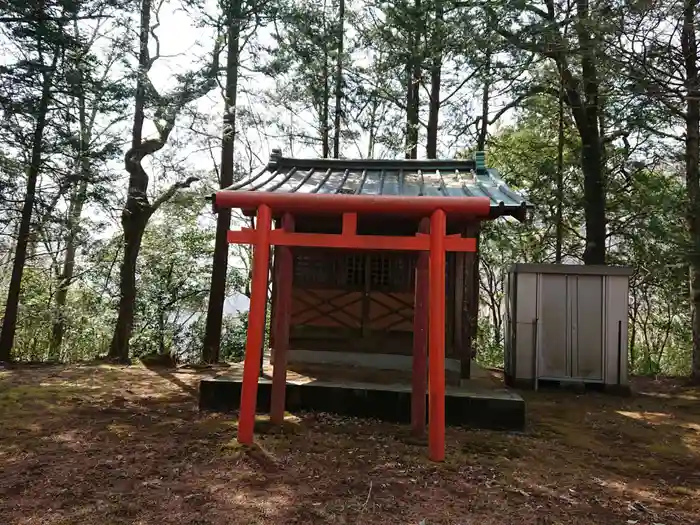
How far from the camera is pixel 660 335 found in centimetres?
1470

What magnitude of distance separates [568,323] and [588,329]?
30 cm

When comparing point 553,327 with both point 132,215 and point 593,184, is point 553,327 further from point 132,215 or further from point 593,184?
point 132,215

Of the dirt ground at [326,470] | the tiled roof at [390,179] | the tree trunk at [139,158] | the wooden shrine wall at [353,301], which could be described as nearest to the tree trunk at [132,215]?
the tree trunk at [139,158]

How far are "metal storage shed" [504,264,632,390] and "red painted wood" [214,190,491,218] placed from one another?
377cm

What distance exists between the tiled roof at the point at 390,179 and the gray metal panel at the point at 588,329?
2.36 metres

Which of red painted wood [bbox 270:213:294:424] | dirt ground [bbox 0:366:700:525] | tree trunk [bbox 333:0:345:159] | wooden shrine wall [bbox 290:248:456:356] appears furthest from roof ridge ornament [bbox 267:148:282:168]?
tree trunk [bbox 333:0:345:159]

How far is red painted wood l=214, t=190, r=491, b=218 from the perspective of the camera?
172 inches

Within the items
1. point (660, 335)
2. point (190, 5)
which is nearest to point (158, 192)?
point (190, 5)

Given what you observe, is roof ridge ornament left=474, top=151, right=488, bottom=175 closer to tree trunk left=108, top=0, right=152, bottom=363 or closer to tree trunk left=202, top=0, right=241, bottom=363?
tree trunk left=202, top=0, right=241, bottom=363

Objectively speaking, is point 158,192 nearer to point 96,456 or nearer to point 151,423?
point 151,423

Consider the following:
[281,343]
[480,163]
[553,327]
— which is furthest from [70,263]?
[553,327]

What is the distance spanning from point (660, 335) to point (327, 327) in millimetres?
11789

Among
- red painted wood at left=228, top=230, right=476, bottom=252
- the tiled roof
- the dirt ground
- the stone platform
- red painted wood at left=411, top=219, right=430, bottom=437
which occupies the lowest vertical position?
the dirt ground

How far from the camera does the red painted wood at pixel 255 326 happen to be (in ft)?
14.8
